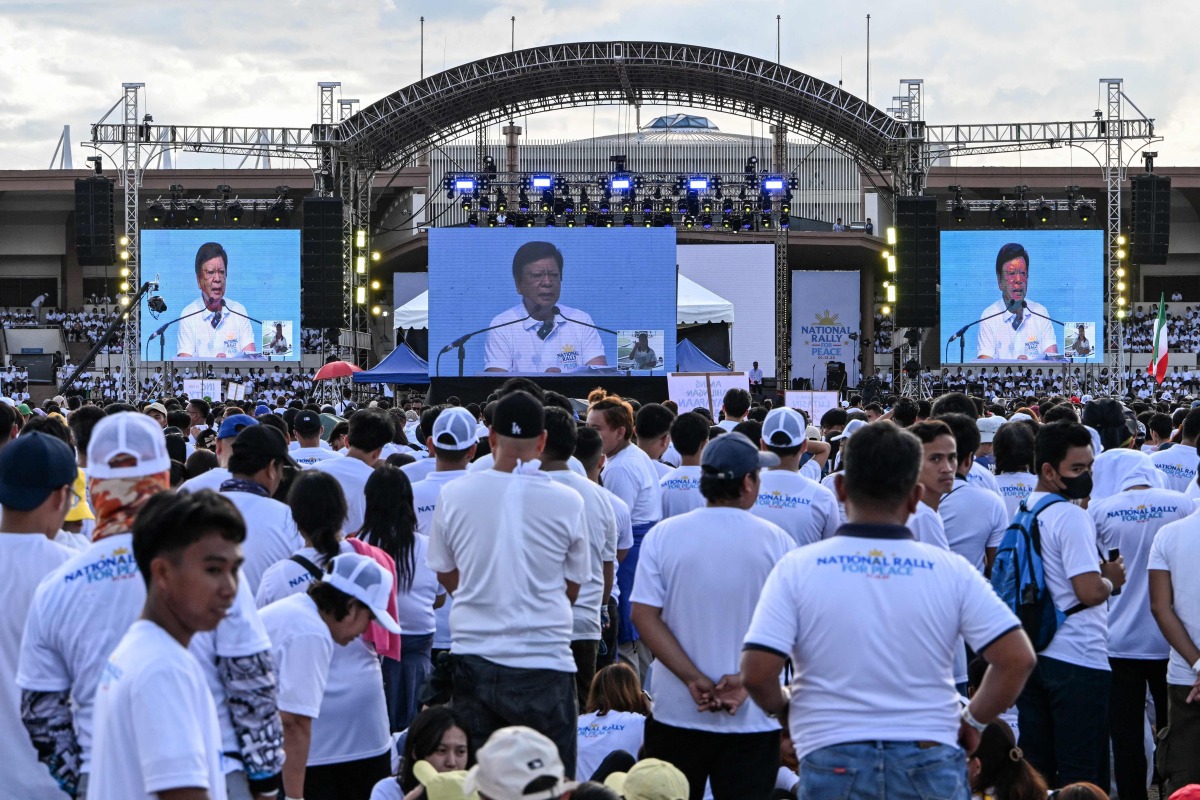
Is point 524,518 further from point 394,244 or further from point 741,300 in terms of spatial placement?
point 394,244

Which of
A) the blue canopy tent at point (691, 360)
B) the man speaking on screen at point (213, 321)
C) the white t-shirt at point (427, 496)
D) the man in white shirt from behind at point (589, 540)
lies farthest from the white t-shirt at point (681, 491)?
the man speaking on screen at point (213, 321)

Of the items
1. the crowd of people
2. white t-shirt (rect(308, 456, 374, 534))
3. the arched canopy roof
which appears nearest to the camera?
the crowd of people

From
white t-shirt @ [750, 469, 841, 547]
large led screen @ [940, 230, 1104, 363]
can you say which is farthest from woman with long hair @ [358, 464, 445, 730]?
large led screen @ [940, 230, 1104, 363]

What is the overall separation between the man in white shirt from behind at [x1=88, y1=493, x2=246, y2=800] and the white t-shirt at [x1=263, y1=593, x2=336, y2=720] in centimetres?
116

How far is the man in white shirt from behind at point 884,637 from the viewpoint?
141 inches

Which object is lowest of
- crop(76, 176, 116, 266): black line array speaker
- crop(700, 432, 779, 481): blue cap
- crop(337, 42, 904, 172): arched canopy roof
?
crop(700, 432, 779, 481): blue cap

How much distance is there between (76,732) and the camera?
3521mm

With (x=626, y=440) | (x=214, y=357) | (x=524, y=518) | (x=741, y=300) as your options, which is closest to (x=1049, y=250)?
(x=741, y=300)

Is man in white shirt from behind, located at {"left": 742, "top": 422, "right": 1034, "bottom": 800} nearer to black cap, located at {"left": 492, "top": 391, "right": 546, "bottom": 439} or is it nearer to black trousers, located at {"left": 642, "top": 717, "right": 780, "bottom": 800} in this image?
black trousers, located at {"left": 642, "top": 717, "right": 780, "bottom": 800}

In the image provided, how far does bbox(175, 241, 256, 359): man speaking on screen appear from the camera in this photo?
33.8 metres

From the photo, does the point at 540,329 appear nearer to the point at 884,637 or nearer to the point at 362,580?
the point at 362,580

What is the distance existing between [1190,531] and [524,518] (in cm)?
255

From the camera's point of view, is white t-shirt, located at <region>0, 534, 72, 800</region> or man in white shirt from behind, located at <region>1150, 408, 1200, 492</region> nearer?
white t-shirt, located at <region>0, 534, 72, 800</region>

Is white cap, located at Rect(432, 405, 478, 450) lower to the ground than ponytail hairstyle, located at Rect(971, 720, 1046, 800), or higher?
higher
